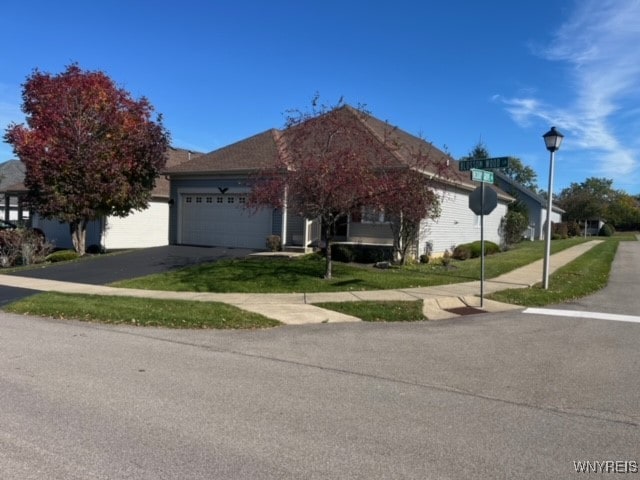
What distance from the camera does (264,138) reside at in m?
24.4

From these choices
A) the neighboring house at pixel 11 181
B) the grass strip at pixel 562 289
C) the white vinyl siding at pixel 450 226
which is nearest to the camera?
the grass strip at pixel 562 289

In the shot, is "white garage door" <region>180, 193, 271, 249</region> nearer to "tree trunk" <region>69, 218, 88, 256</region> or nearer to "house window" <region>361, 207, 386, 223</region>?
"tree trunk" <region>69, 218, 88, 256</region>

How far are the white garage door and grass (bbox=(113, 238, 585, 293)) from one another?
3.36 meters

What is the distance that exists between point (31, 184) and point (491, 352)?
59.5 feet

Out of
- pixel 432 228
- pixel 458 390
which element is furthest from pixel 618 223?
pixel 458 390

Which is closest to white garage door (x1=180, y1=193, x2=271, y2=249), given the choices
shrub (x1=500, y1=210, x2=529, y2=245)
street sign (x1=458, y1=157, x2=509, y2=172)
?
street sign (x1=458, y1=157, x2=509, y2=172)

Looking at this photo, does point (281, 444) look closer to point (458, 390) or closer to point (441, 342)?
point (458, 390)

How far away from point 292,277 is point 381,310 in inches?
174

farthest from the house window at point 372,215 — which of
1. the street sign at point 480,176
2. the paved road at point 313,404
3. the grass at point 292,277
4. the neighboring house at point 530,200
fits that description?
the neighboring house at point 530,200

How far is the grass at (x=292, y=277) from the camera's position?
13219 mm

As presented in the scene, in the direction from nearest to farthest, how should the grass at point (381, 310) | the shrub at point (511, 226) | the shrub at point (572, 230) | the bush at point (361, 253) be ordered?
the grass at point (381, 310) → the bush at point (361, 253) → the shrub at point (511, 226) → the shrub at point (572, 230)

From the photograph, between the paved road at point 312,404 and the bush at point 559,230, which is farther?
the bush at point 559,230
